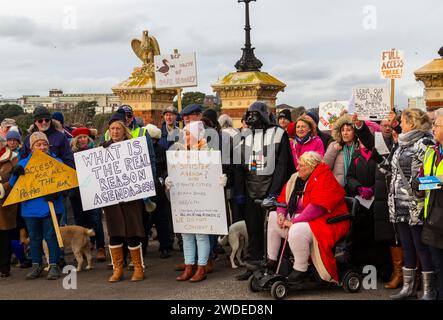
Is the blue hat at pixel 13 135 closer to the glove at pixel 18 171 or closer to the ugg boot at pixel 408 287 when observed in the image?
the glove at pixel 18 171

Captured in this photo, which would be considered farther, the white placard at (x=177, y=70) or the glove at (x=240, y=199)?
the white placard at (x=177, y=70)

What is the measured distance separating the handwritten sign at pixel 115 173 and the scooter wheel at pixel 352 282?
2.44 meters

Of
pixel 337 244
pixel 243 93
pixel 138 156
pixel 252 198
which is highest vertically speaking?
pixel 243 93

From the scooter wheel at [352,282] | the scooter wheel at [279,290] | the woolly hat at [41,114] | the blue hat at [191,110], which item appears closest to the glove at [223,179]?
the blue hat at [191,110]

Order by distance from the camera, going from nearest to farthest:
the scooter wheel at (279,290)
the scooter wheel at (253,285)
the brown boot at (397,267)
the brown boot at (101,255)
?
the scooter wheel at (279,290)
the scooter wheel at (253,285)
the brown boot at (397,267)
the brown boot at (101,255)

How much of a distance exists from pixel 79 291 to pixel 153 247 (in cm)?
262

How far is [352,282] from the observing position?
5852 millimetres

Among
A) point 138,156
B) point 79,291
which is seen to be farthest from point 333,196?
point 79,291

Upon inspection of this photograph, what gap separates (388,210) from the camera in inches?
237

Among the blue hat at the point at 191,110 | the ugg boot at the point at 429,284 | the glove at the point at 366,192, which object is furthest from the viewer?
the blue hat at the point at 191,110

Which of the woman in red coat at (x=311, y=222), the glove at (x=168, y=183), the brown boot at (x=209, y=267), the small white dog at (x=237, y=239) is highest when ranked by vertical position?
the glove at (x=168, y=183)

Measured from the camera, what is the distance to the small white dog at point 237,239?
7184mm

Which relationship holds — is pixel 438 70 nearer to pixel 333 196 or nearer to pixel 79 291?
pixel 333 196

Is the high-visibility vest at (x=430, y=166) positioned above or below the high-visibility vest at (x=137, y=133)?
below
